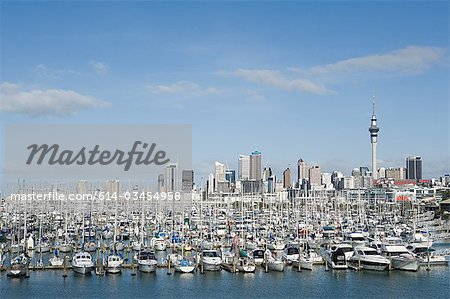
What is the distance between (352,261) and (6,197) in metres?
30.9

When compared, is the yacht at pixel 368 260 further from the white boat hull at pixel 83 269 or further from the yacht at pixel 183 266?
the white boat hull at pixel 83 269

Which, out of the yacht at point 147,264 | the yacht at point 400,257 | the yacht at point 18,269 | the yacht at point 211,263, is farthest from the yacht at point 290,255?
the yacht at point 18,269

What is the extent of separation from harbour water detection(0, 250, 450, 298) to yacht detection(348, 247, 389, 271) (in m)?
0.33

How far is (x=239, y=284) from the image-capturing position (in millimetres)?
25969

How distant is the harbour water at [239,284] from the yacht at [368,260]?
1.09 feet

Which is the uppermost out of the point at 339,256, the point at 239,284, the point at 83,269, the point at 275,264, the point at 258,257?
the point at 339,256

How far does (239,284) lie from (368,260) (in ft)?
22.4

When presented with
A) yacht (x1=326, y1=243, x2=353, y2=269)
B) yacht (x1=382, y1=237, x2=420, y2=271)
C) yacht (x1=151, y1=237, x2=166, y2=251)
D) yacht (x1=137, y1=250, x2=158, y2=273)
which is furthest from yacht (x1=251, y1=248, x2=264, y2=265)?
yacht (x1=151, y1=237, x2=166, y2=251)

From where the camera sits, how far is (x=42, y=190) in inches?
1964

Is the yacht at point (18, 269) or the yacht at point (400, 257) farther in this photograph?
the yacht at point (400, 257)

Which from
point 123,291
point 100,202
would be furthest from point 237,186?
point 123,291

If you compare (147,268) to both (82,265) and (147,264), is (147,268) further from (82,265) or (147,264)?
(82,265)

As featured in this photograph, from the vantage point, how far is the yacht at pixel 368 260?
28484 mm

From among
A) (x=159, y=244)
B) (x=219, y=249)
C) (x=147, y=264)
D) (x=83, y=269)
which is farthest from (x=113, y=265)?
(x=159, y=244)
